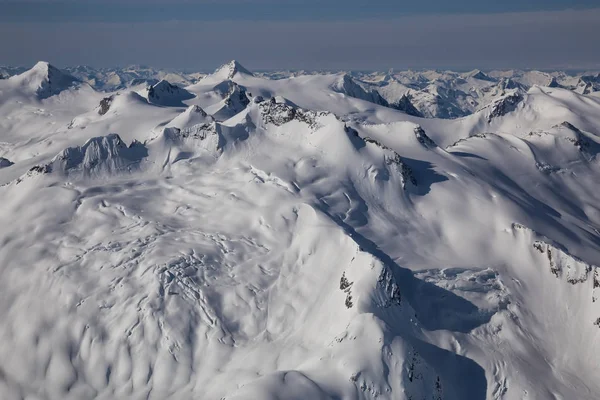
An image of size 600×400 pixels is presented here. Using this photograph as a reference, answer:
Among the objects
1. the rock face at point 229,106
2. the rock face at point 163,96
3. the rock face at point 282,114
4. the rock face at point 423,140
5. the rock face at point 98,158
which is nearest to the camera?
the rock face at point 98,158

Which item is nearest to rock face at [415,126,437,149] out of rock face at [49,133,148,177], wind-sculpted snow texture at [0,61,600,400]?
wind-sculpted snow texture at [0,61,600,400]

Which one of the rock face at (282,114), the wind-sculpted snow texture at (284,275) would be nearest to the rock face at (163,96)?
the wind-sculpted snow texture at (284,275)

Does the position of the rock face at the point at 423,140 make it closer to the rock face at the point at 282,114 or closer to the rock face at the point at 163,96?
the rock face at the point at 282,114

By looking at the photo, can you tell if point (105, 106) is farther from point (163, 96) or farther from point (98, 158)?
point (98, 158)

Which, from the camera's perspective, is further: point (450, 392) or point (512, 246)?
point (512, 246)

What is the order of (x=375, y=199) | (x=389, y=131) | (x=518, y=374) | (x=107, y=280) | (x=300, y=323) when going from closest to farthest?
1. (x=518, y=374)
2. (x=300, y=323)
3. (x=107, y=280)
4. (x=375, y=199)
5. (x=389, y=131)

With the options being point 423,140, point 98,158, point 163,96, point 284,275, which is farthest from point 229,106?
point 284,275

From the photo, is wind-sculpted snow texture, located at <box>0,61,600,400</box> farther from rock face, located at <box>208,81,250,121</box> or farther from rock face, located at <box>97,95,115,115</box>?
rock face, located at <box>97,95,115,115</box>

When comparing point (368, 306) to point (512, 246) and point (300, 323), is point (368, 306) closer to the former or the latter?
point (300, 323)

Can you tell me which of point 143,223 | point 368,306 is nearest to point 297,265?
point 368,306
